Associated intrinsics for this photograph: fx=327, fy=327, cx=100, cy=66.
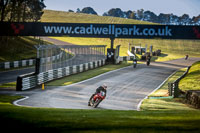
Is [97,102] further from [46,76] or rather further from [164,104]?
[46,76]

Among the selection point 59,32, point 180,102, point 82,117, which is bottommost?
point 180,102

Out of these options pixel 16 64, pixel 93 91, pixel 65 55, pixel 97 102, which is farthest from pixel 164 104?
pixel 16 64

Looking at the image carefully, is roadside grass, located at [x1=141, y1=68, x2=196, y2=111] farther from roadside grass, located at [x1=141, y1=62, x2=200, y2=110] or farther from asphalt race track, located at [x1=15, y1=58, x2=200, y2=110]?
asphalt race track, located at [x1=15, y1=58, x2=200, y2=110]

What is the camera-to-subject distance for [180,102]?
1884 cm

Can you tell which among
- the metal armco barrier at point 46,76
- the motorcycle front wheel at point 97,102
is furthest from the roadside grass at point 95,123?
the metal armco barrier at point 46,76

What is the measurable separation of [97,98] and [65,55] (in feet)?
46.0

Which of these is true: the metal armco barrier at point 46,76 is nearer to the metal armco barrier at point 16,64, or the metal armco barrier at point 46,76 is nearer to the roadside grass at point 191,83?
the metal armco barrier at point 16,64

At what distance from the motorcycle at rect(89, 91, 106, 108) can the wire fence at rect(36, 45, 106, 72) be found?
8.70m

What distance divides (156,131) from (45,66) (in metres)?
19.2

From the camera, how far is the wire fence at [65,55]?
993 inches

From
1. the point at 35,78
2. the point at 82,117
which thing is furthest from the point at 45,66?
the point at 82,117

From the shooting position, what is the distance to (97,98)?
1653cm

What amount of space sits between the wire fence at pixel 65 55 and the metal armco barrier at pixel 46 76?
0.38 metres

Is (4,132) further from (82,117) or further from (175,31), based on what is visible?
(175,31)
